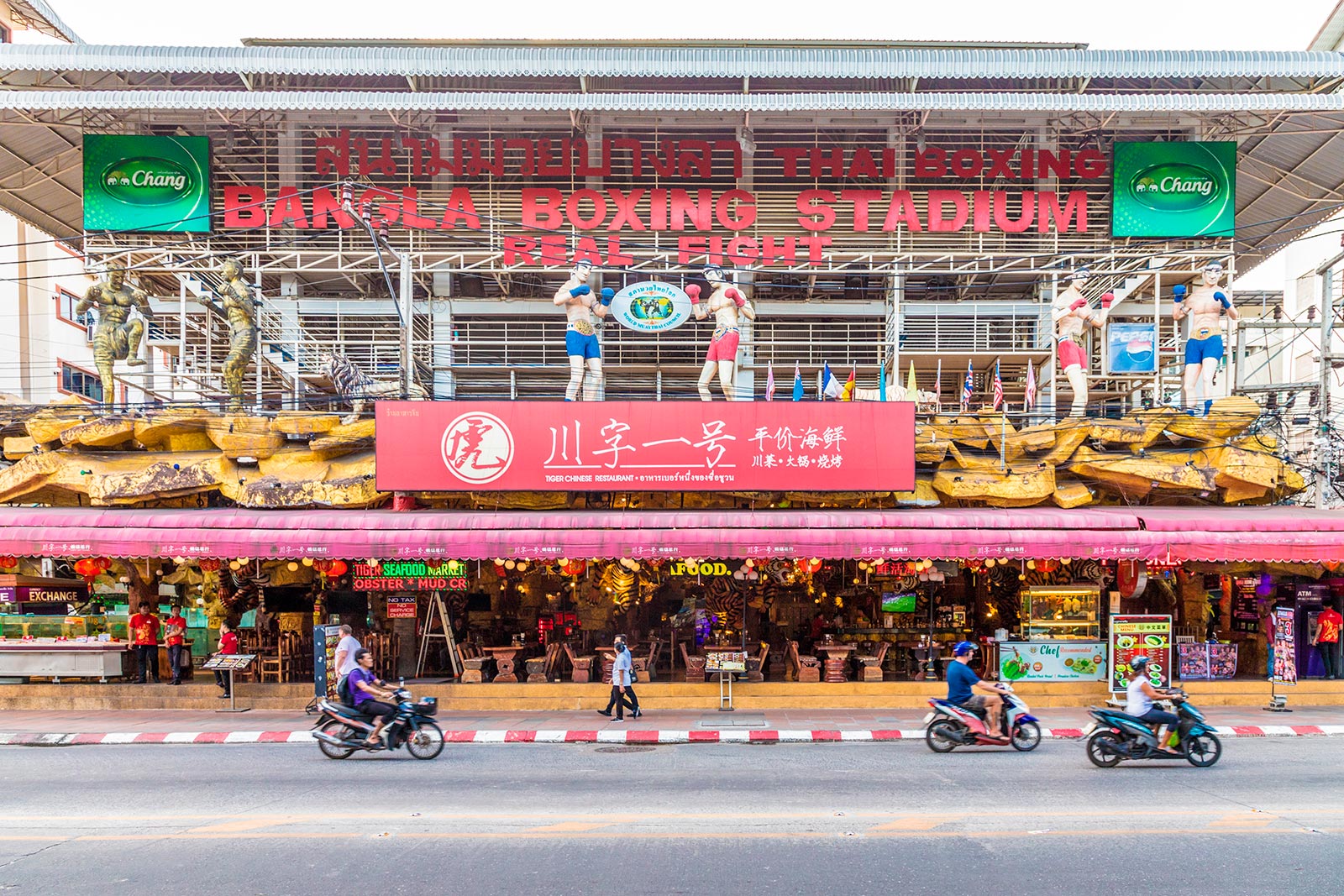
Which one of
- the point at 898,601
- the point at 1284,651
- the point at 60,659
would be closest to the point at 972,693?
the point at 898,601

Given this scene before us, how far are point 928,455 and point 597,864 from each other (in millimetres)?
13926

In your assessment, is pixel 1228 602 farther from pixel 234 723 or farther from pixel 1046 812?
pixel 234 723

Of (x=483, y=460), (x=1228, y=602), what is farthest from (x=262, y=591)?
(x=1228, y=602)

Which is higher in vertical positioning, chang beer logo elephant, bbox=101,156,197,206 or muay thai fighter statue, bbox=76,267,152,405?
chang beer logo elephant, bbox=101,156,197,206

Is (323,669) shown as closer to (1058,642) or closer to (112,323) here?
(112,323)

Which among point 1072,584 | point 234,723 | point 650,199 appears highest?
point 650,199

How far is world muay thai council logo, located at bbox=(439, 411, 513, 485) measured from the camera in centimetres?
1814

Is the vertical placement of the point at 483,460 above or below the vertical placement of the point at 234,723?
above

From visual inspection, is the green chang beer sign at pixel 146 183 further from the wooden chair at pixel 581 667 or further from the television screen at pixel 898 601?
the television screen at pixel 898 601

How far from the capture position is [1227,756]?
1322 centimetres

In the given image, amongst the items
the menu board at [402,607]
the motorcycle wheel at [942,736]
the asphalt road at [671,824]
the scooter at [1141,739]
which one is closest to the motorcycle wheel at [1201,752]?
the scooter at [1141,739]

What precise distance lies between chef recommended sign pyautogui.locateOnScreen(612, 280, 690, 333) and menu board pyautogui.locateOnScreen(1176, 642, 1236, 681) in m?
13.8

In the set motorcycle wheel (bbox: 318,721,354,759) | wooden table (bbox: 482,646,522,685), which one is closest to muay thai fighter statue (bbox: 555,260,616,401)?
wooden table (bbox: 482,646,522,685)

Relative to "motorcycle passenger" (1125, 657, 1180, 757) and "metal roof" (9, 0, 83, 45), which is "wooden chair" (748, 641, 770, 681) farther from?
"metal roof" (9, 0, 83, 45)
